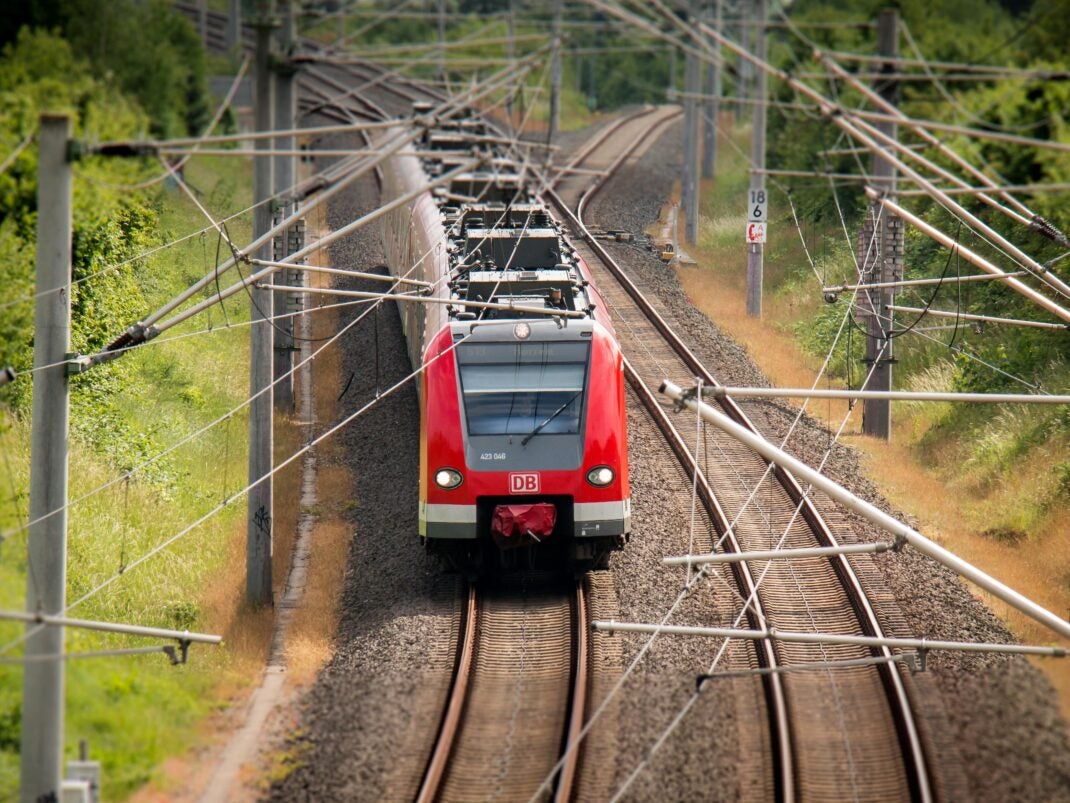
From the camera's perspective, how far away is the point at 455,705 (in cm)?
1396

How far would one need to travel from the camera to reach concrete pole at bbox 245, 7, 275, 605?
16438 millimetres

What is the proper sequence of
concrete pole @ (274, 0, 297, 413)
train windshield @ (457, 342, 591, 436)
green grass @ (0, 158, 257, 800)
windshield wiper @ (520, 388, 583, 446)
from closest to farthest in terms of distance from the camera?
green grass @ (0, 158, 257, 800) < windshield wiper @ (520, 388, 583, 446) < train windshield @ (457, 342, 591, 436) < concrete pole @ (274, 0, 297, 413)

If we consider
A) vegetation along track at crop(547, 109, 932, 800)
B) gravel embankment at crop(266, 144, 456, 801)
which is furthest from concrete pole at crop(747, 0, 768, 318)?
gravel embankment at crop(266, 144, 456, 801)

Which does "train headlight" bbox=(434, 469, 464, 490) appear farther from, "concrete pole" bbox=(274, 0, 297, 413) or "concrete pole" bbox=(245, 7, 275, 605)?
"concrete pole" bbox=(274, 0, 297, 413)

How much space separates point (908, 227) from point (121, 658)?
2185cm

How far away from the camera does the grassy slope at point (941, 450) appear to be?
61.8ft

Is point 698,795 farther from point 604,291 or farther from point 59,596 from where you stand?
point 604,291

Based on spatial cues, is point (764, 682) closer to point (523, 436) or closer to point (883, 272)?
point (523, 436)

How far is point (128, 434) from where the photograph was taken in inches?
834

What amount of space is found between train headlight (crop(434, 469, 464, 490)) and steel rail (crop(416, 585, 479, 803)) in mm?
1473

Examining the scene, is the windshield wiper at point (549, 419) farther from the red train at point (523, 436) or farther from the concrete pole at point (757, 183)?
the concrete pole at point (757, 183)

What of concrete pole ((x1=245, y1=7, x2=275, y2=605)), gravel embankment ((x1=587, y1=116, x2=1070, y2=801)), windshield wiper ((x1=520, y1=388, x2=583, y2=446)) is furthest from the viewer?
concrete pole ((x1=245, y1=7, x2=275, y2=605))

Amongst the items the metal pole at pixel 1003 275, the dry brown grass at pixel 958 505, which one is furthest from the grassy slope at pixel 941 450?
the metal pole at pixel 1003 275

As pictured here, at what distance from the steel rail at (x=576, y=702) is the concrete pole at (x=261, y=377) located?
3922mm
